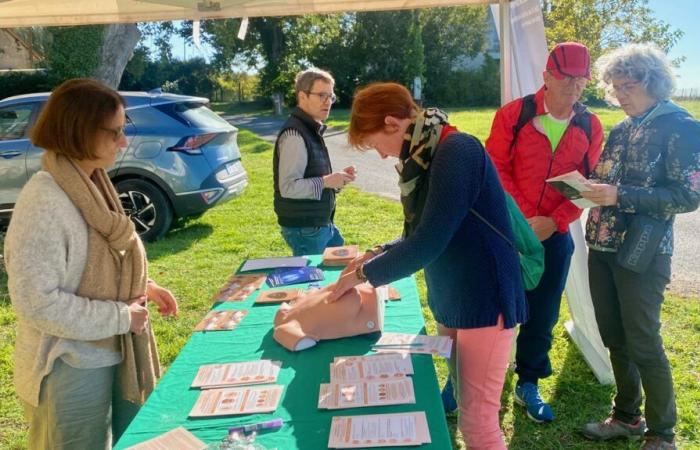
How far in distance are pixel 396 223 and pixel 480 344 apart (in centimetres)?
518

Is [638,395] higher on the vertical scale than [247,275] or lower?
lower

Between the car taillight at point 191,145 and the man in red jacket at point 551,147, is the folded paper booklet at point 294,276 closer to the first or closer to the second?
the man in red jacket at point 551,147

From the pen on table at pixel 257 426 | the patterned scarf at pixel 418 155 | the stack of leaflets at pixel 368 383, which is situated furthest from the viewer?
the patterned scarf at pixel 418 155

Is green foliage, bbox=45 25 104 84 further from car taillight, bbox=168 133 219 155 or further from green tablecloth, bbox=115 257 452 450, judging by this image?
green tablecloth, bbox=115 257 452 450

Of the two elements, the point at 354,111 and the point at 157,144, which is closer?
the point at 354,111

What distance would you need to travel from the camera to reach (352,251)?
3072mm

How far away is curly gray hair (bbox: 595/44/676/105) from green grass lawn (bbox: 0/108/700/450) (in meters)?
1.57

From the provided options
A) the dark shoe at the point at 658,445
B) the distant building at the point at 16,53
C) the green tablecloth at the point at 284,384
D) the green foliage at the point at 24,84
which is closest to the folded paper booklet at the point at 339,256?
the green tablecloth at the point at 284,384

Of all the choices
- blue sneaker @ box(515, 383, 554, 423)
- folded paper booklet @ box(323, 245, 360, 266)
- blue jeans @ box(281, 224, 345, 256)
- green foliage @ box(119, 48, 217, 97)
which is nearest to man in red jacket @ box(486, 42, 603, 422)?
blue sneaker @ box(515, 383, 554, 423)

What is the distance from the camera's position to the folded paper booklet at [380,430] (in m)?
1.46

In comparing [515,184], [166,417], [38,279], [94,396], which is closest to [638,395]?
[515,184]

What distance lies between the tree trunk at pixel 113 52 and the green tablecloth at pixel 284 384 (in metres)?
10.7

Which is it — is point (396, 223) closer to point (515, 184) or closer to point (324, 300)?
point (515, 184)

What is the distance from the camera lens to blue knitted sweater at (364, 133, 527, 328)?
5.59 feet
